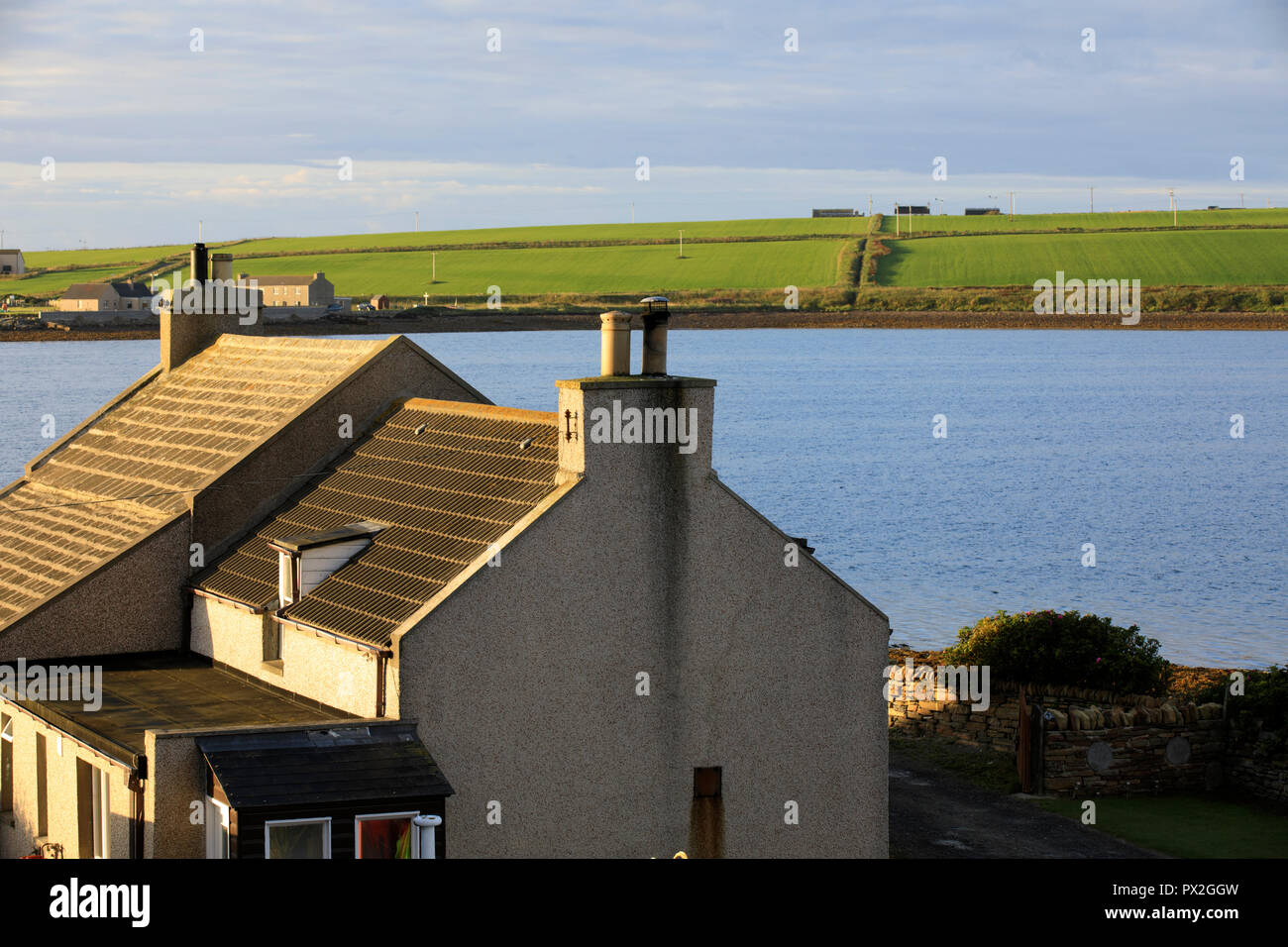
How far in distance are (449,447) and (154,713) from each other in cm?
586

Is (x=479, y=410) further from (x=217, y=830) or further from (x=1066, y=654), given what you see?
(x=1066, y=654)

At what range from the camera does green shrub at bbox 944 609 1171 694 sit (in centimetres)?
2902

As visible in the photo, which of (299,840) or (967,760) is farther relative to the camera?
(967,760)

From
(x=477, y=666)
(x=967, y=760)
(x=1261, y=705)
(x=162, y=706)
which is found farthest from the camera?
(x=967, y=760)

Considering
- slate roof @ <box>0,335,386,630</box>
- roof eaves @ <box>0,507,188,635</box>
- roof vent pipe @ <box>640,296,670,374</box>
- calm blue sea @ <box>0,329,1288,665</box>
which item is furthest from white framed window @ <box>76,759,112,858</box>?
calm blue sea @ <box>0,329,1288,665</box>

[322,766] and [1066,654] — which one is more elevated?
[1066,654]

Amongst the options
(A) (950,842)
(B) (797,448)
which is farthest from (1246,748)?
(B) (797,448)

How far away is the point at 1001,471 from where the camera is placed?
10575cm

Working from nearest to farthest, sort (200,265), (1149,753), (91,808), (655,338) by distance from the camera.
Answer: (91,808)
(655,338)
(1149,753)
(200,265)

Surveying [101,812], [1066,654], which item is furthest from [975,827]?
[101,812]

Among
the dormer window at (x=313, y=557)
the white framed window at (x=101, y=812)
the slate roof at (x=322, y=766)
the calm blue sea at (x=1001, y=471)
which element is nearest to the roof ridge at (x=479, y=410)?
the dormer window at (x=313, y=557)

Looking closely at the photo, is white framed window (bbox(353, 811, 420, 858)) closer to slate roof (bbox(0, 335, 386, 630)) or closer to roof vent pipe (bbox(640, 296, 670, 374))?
roof vent pipe (bbox(640, 296, 670, 374))

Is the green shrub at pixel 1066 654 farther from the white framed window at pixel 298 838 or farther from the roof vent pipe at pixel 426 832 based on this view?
the white framed window at pixel 298 838

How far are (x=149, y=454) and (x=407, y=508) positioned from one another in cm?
903
